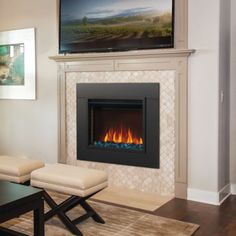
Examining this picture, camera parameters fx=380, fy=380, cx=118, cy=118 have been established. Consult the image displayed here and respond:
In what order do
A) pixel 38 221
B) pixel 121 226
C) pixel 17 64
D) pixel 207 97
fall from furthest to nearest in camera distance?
pixel 17 64 < pixel 207 97 < pixel 121 226 < pixel 38 221

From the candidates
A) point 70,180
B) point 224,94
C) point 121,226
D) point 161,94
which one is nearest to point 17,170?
point 70,180

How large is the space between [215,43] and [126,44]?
3.39ft

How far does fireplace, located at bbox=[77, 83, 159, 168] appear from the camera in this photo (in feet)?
14.1

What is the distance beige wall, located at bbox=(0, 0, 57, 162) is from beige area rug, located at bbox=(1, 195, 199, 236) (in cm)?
178

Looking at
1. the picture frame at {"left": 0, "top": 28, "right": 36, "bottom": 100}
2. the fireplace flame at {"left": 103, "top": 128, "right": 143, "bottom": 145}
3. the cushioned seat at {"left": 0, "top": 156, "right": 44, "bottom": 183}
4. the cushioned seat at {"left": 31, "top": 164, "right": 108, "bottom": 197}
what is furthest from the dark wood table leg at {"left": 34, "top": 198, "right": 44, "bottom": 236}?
the picture frame at {"left": 0, "top": 28, "right": 36, "bottom": 100}

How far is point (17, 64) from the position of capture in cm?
535

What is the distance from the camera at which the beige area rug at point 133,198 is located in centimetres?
388

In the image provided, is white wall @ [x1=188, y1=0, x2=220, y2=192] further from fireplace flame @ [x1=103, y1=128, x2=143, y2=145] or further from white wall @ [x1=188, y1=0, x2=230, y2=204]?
fireplace flame @ [x1=103, y1=128, x2=143, y2=145]

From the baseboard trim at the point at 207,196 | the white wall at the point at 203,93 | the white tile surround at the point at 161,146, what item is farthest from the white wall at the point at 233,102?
the white tile surround at the point at 161,146

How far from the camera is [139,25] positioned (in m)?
4.28

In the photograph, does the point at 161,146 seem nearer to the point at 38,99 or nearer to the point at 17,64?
the point at 38,99

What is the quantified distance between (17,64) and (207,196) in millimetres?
3145

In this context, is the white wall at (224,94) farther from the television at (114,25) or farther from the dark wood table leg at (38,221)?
the dark wood table leg at (38,221)

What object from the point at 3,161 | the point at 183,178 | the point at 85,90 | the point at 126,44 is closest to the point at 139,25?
the point at 126,44
